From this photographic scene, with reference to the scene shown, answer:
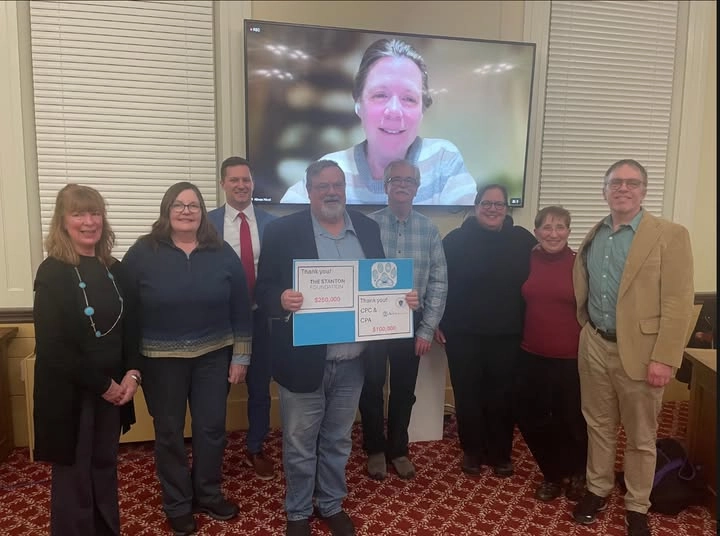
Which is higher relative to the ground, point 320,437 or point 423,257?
point 423,257

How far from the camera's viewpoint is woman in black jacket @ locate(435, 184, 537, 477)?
277cm

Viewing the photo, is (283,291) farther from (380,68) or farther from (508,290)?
(380,68)

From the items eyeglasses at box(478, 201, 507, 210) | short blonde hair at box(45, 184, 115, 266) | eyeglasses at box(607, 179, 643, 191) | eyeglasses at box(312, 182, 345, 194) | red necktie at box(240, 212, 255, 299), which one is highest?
eyeglasses at box(607, 179, 643, 191)

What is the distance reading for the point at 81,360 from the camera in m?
1.91

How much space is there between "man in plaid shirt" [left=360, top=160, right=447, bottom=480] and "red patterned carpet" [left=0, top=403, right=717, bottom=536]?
0.22 metres

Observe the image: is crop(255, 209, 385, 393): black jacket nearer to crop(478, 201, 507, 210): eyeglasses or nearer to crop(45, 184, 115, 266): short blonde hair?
crop(45, 184, 115, 266): short blonde hair

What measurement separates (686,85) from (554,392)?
287 centimetres

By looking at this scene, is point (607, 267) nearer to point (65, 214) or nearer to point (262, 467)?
point (262, 467)

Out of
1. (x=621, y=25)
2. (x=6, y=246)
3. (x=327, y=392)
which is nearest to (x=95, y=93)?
(x=6, y=246)

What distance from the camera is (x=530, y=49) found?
3693mm

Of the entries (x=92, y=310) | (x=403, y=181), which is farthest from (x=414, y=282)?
(x=92, y=310)

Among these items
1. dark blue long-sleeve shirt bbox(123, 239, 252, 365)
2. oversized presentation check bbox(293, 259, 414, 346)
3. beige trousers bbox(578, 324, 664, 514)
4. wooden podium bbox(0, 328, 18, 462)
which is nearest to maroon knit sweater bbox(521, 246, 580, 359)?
beige trousers bbox(578, 324, 664, 514)

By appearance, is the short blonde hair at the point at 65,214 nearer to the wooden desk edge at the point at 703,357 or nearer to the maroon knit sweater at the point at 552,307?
the maroon knit sweater at the point at 552,307

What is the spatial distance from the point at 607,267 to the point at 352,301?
1.18 m
